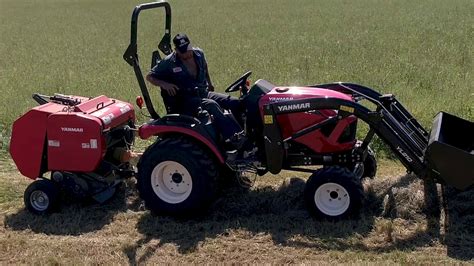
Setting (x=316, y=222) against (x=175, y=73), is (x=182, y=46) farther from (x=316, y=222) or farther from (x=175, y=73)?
(x=316, y=222)

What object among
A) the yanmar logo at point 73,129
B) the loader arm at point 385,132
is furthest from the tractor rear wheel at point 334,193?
the yanmar logo at point 73,129

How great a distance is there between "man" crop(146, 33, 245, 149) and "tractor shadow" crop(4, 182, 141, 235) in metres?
1.16

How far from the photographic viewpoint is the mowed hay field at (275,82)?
17.3ft

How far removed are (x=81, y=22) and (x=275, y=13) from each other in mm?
9724

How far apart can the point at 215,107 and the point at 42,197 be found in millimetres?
2077

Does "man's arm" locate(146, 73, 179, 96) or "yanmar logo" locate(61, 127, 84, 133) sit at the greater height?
"man's arm" locate(146, 73, 179, 96)

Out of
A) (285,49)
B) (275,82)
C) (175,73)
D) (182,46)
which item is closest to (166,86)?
(175,73)

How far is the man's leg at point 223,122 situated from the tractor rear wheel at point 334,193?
91cm

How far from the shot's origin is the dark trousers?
19.5ft

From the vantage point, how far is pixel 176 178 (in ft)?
19.9

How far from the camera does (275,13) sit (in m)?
28.5

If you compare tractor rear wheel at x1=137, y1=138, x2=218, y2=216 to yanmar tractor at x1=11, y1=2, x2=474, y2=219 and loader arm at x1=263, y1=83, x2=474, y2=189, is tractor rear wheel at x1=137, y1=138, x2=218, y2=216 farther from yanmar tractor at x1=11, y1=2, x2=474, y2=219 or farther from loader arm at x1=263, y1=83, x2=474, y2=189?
loader arm at x1=263, y1=83, x2=474, y2=189

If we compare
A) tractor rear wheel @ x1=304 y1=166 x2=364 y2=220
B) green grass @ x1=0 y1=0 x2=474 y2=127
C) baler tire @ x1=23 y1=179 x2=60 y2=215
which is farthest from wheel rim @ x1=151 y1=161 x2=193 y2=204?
green grass @ x1=0 y1=0 x2=474 y2=127

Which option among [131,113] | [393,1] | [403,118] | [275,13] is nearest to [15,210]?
[131,113]
